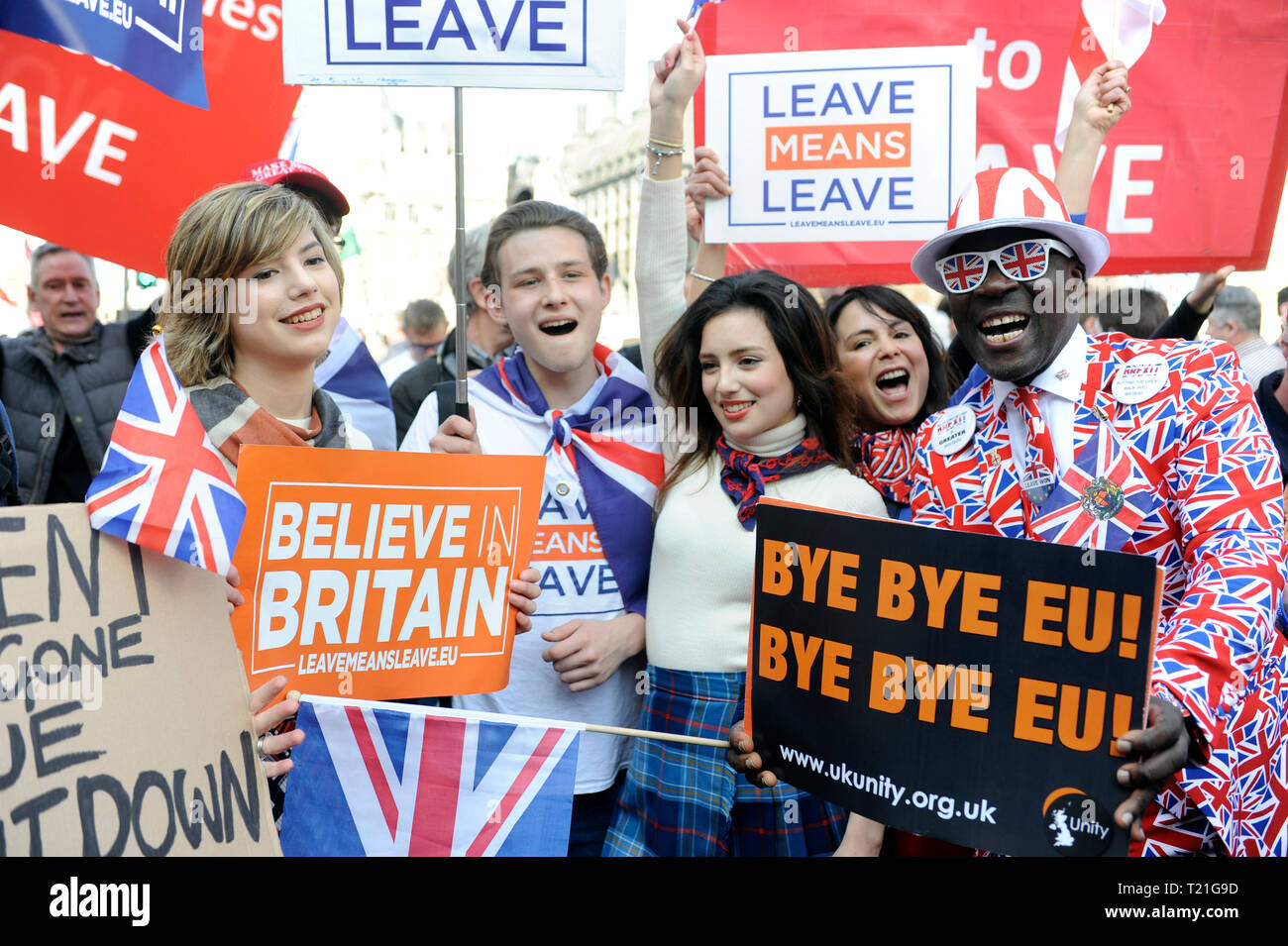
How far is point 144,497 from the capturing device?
2174 millimetres

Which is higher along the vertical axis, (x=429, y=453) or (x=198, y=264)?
(x=198, y=264)

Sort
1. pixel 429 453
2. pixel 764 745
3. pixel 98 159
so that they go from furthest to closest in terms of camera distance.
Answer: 1. pixel 98 159
2. pixel 429 453
3. pixel 764 745

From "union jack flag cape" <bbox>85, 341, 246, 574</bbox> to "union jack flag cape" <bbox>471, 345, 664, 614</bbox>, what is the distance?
3.32 ft

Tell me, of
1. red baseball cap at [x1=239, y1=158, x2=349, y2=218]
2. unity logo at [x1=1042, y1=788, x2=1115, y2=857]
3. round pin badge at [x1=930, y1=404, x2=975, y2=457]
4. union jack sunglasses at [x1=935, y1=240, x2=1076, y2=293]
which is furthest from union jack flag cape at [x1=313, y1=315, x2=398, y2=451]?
unity logo at [x1=1042, y1=788, x2=1115, y2=857]

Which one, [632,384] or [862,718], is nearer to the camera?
[862,718]

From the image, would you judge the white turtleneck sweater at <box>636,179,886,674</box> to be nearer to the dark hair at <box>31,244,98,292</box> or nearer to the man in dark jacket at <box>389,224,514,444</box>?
the man in dark jacket at <box>389,224,514,444</box>

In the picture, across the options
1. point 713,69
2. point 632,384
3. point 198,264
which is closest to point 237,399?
point 198,264

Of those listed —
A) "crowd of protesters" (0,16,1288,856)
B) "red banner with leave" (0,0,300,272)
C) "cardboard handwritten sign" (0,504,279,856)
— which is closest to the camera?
"cardboard handwritten sign" (0,504,279,856)

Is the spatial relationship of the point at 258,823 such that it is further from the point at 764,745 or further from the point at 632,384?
the point at 632,384

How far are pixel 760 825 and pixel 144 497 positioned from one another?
5.19ft

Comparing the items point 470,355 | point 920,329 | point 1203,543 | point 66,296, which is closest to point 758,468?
point 920,329

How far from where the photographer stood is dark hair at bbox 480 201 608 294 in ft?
11.1

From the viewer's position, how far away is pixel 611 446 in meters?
3.17

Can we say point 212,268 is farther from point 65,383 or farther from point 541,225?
point 65,383
